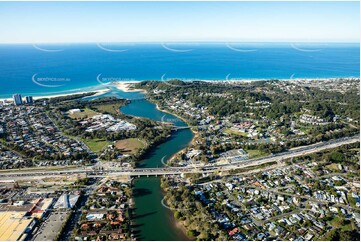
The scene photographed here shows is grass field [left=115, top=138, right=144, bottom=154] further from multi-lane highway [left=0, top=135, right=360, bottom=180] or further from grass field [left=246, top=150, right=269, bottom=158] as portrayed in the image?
grass field [left=246, top=150, right=269, bottom=158]

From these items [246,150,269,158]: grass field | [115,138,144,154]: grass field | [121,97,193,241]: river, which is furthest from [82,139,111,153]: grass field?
[246,150,269,158]: grass field

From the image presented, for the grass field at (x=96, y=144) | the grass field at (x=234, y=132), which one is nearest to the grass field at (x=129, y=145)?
the grass field at (x=96, y=144)

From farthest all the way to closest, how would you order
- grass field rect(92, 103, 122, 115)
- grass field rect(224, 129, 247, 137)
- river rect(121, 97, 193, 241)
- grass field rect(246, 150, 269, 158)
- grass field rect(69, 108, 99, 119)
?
grass field rect(92, 103, 122, 115) < grass field rect(69, 108, 99, 119) < grass field rect(224, 129, 247, 137) < grass field rect(246, 150, 269, 158) < river rect(121, 97, 193, 241)

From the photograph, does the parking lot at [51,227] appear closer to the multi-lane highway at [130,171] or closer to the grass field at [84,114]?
the multi-lane highway at [130,171]

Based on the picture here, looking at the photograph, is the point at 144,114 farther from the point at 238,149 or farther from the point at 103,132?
the point at 238,149

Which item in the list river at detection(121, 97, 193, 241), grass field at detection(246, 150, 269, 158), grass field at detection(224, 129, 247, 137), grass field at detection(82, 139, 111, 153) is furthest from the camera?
grass field at detection(224, 129, 247, 137)
